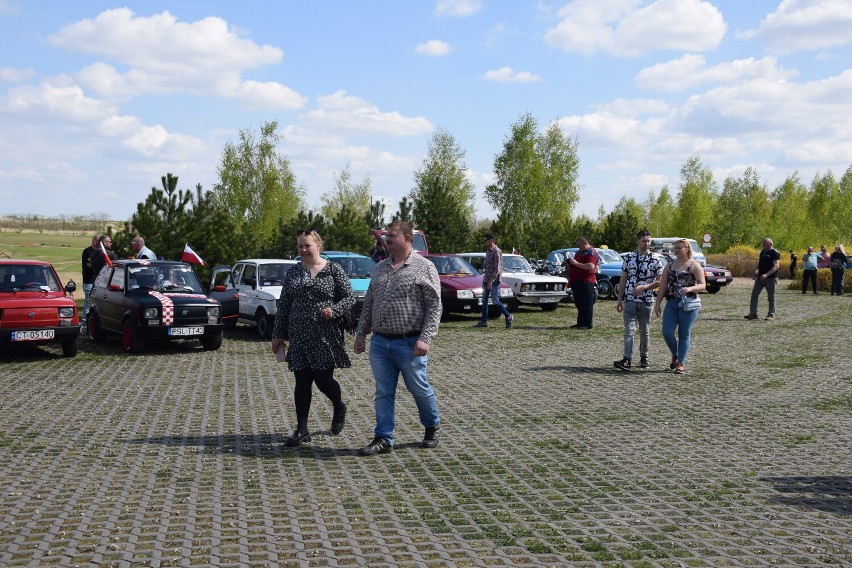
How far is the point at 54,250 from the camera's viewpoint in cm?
6869

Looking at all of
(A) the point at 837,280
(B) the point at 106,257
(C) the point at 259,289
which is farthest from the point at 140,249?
(A) the point at 837,280

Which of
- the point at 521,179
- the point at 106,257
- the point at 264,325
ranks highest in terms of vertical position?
the point at 521,179

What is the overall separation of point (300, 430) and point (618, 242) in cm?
3445

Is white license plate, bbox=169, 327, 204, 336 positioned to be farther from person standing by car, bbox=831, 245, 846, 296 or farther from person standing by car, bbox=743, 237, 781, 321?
person standing by car, bbox=831, 245, 846, 296

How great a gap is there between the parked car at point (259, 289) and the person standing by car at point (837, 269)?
73.7 ft

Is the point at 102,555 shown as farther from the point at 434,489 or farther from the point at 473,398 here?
the point at 473,398

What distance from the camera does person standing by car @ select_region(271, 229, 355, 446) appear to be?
7.57m

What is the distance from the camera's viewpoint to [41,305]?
1391cm

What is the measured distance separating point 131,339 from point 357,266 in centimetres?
642

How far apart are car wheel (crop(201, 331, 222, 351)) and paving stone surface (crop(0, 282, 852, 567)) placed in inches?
102

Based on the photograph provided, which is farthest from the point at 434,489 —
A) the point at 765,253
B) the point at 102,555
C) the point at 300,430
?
the point at 765,253

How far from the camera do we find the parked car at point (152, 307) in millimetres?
14812

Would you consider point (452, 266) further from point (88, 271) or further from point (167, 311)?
point (167, 311)

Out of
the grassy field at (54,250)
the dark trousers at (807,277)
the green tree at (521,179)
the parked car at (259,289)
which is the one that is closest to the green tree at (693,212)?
the green tree at (521,179)
